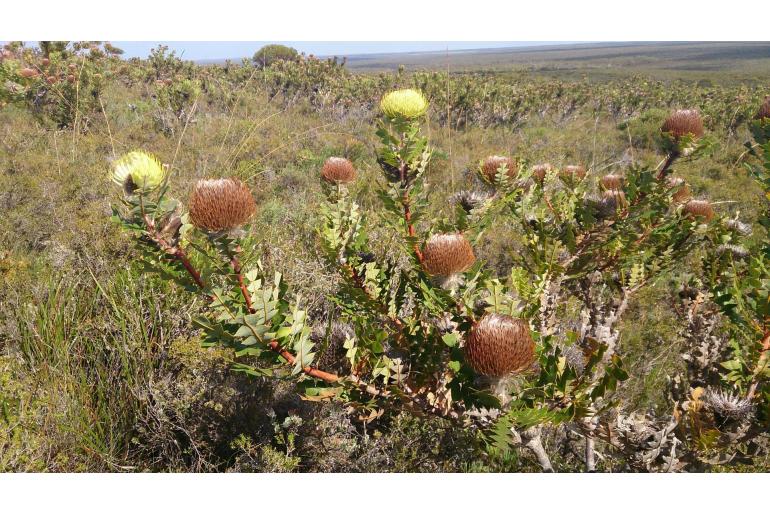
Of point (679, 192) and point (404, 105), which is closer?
point (404, 105)

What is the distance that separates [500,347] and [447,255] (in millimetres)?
412

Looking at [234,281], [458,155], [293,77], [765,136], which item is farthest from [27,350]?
[293,77]

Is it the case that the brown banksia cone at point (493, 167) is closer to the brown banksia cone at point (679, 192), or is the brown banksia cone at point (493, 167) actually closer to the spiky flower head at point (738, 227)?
the brown banksia cone at point (679, 192)

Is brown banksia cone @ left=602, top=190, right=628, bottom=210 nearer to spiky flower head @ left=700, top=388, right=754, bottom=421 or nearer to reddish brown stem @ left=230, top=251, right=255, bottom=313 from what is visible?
spiky flower head @ left=700, top=388, right=754, bottom=421

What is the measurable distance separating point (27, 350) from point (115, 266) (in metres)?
0.94

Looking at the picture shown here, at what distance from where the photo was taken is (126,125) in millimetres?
8016

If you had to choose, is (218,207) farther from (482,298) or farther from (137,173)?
(482,298)

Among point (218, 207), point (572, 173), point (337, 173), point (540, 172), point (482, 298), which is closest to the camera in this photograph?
point (218, 207)

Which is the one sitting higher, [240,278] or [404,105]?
[404,105]

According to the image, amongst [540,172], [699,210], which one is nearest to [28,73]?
[540,172]

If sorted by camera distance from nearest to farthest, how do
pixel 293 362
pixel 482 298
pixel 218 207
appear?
pixel 218 207, pixel 293 362, pixel 482 298

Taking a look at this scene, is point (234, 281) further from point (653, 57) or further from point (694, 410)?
point (653, 57)

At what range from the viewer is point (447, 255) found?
1676 mm

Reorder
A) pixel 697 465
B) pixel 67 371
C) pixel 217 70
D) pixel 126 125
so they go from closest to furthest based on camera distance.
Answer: pixel 697 465, pixel 67 371, pixel 126 125, pixel 217 70
